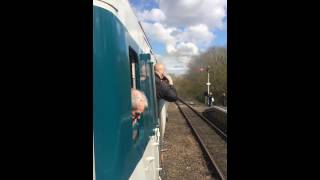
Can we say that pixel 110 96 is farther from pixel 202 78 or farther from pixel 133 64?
pixel 202 78

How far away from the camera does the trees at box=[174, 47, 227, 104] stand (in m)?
51.5

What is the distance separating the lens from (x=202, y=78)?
2530 inches

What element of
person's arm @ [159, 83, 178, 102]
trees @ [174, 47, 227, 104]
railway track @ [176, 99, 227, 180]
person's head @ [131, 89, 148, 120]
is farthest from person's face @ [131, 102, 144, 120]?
trees @ [174, 47, 227, 104]

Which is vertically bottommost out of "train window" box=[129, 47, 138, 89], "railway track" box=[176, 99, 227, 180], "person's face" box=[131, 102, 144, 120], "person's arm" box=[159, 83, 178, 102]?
"railway track" box=[176, 99, 227, 180]

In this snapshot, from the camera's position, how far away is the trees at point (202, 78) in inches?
2026

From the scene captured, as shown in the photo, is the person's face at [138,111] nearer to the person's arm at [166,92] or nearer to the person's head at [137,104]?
the person's head at [137,104]

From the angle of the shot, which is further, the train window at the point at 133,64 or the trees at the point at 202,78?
the trees at the point at 202,78

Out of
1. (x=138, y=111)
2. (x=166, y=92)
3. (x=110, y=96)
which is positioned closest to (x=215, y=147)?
(x=166, y=92)

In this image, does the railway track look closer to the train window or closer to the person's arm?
the person's arm

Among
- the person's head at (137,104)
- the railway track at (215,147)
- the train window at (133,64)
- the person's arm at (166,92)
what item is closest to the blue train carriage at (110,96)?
the person's head at (137,104)

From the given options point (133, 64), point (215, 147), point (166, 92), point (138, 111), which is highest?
point (133, 64)
